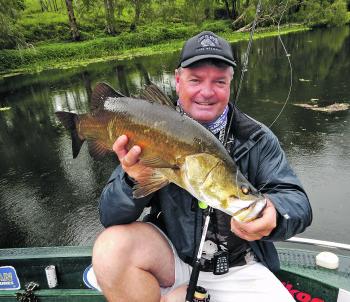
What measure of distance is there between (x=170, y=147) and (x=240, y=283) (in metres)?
1.25

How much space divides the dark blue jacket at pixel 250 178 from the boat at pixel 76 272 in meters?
0.48

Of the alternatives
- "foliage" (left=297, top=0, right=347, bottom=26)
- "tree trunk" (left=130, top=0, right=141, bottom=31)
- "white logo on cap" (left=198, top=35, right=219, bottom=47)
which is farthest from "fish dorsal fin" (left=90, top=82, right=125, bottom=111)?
"foliage" (left=297, top=0, right=347, bottom=26)

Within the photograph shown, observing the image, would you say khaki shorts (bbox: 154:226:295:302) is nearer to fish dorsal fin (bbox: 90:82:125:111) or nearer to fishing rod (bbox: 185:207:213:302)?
fishing rod (bbox: 185:207:213:302)

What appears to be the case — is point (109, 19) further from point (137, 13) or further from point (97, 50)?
point (97, 50)

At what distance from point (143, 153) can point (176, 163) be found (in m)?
0.25

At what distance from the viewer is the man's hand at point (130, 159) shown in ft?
7.95

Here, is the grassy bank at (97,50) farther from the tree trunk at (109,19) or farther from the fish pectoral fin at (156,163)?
the fish pectoral fin at (156,163)

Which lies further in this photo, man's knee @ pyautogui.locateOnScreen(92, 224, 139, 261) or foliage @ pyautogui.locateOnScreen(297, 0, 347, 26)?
foliage @ pyautogui.locateOnScreen(297, 0, 347, 26)

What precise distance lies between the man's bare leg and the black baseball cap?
1297mm

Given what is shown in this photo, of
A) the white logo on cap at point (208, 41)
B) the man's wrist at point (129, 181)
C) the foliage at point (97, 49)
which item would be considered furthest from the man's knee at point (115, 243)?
the foliage at point (97, 49)

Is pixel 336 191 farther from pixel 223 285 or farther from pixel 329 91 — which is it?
pixel 329 91

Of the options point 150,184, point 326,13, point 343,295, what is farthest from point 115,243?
point 326,13

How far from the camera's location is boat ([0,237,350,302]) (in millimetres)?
3256

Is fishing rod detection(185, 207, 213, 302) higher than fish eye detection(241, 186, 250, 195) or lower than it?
lower
